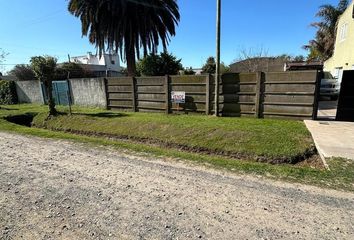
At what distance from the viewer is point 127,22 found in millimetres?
16781

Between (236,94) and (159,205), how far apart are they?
7.31 meters

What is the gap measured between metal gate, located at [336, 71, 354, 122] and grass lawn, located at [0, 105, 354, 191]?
182 centimetres

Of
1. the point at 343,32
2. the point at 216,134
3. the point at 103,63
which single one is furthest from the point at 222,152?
the point at 103,63

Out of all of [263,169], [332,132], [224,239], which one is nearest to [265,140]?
[263,169]

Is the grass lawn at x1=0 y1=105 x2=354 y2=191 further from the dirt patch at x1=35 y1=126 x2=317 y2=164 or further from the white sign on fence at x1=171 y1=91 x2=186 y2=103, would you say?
the white sign on fence at x1=171 y1=91 x2=186 y2=103

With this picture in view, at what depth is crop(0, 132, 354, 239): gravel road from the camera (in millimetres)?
2902

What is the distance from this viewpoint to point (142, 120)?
9727 millimetres

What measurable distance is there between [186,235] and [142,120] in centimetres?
720

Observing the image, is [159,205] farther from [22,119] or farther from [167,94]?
[22,119]

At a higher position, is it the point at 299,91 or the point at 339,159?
the point at 299,91

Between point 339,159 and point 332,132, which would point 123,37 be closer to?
point 332,132

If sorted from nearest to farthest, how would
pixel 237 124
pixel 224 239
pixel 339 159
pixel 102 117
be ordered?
pixel 224 239 → pixel 339 159 → pixel 237 124 → pixel 102 117

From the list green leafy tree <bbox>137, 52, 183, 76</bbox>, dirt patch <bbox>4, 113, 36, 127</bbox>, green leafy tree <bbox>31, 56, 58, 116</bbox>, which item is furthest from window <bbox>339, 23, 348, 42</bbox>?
dirt patch <bbox>4, 113, 36, 127</bbox>

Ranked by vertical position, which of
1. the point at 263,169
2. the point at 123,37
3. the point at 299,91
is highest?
the point at 123,37
